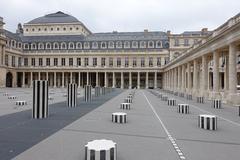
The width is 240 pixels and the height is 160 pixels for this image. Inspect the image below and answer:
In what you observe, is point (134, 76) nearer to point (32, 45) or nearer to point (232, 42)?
point (32, 45)

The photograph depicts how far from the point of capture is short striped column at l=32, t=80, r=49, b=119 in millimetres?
12086

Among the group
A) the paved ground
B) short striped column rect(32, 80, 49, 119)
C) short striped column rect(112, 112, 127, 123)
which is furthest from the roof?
the paved ground

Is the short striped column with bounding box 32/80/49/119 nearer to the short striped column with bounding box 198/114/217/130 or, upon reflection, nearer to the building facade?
the short striped column with bounding box 198/114/217/130

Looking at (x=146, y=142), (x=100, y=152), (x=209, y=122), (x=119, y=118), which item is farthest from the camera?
(x=119, y=118)

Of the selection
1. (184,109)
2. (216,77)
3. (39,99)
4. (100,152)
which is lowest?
(184,109)

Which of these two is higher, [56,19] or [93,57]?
[56,19]

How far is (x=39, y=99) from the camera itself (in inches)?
479

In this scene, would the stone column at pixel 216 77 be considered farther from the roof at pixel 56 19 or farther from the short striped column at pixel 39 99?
the roof at pixel 56 19

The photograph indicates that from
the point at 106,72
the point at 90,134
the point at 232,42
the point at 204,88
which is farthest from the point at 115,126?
the point at 106,72

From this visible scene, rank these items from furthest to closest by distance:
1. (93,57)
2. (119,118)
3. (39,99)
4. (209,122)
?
(93,57), (39,99), (119,118), (209,122)

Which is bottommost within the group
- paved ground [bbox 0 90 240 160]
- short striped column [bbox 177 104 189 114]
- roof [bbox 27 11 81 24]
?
paved ground [bbox 0 90 240 160]

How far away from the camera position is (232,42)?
66.2 feet

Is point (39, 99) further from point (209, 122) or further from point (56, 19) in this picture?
point (56, 19)

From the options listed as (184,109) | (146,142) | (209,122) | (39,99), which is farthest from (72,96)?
(146,142)
